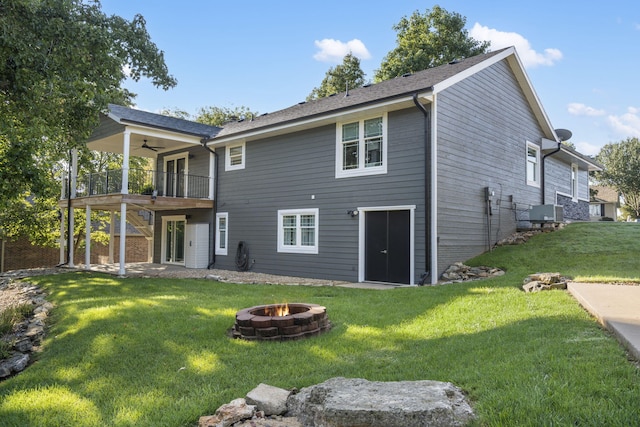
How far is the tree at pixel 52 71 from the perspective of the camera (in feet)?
23.0

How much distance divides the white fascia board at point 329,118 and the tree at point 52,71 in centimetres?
387

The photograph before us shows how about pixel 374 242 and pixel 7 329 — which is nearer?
pixel 7 329

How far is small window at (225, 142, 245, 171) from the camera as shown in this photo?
581 inches

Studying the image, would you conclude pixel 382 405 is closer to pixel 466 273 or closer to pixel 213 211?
pixel 466 273

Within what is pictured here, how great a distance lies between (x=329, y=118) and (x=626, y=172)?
1501 inches

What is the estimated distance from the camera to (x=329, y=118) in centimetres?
1150

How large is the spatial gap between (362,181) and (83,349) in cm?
781

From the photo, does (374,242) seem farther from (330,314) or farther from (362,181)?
(330,314)

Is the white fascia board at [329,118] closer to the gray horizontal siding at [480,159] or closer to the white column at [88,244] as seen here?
the gray horizontal siding at [480,159]

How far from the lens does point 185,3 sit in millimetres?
12461

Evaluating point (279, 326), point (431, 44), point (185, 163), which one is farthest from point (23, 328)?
point (431, 44)

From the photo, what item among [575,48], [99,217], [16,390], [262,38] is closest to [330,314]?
[16,390]

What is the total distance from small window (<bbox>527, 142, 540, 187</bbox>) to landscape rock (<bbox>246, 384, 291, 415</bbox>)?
1361 cm

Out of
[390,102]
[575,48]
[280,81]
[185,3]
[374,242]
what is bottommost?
[374,242]
